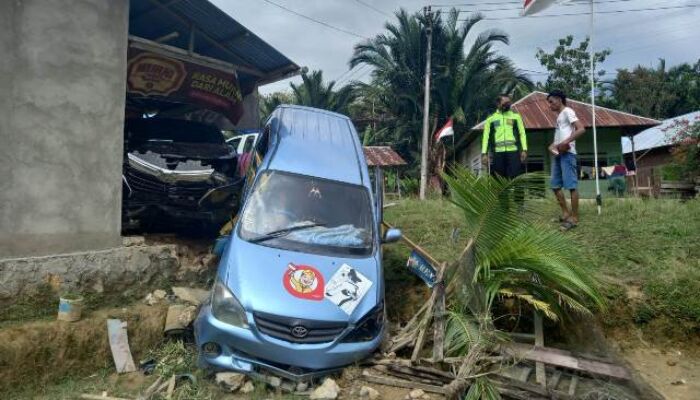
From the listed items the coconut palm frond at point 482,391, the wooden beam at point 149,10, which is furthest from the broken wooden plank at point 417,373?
the wooden beam at point 149,10

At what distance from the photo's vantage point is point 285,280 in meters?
4.50

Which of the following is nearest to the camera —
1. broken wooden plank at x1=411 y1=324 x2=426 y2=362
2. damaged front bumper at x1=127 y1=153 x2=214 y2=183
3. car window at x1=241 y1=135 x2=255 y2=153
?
broken wooden plank at x1=411 y1=324 x2=426 y2=362

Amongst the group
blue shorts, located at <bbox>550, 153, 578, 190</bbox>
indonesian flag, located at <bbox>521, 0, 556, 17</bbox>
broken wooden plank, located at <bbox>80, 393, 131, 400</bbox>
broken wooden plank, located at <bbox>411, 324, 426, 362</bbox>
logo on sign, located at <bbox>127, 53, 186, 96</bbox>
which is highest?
indonesian flag, located at <bbox>521, 0, 556, 17</bbox>

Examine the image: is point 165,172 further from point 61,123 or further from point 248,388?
point 248,388

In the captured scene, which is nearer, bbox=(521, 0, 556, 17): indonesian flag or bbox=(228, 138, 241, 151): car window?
bbox=(521, 0, 556, 17): indonesian flag

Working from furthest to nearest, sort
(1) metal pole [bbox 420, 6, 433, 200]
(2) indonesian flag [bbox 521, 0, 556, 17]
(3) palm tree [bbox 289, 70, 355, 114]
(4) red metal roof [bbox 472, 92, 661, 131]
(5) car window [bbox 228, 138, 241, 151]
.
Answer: (3) palm tree [bbox 289, 70, 355, 114], (1) metal pole [bbox 420, 6, 433, 200], (4) red metal roof [bbox 472, 92, 661, 131], (5) car window [bbox 228, 138, 241, 151], (2) indonesian flag [bbox 521, 0, 556, 17]

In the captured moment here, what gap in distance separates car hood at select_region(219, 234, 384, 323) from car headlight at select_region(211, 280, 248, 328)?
0.17 feet

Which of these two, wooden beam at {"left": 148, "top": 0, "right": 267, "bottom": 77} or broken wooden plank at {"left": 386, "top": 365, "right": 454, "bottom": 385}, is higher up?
wooden beam at {"left": 148, "top": 0, "right": 267, "bottom": 77}

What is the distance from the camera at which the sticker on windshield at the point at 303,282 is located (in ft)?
14.5

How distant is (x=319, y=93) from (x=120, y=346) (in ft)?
75.0

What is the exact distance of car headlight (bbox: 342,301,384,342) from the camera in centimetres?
443

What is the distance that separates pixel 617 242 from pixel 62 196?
7050mm

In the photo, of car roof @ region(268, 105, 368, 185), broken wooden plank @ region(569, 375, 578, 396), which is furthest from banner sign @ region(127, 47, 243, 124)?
broken wooden plank @ region(569, 375, 578, 396)

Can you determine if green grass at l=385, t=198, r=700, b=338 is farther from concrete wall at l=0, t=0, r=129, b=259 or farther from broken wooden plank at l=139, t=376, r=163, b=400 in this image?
concrete wall at l=0, t=0, r=129, b=259
